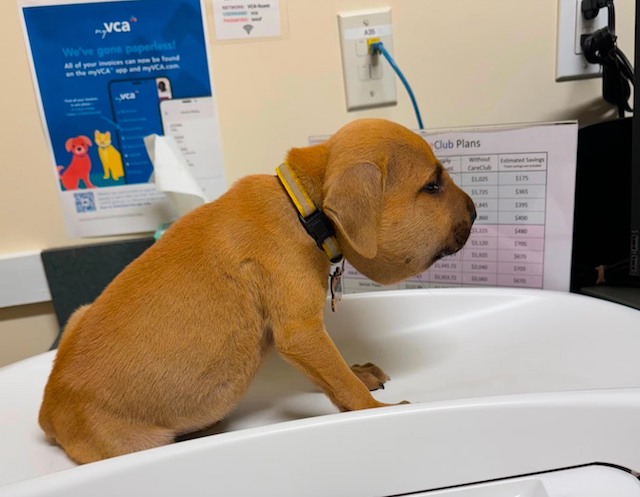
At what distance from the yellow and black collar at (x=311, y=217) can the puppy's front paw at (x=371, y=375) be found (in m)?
0.16

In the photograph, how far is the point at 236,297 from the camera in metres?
0.53

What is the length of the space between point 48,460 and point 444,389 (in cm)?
43

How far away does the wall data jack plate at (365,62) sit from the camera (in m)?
0.84

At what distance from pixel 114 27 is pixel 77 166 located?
235 mm

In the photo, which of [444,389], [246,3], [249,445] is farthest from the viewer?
[246,3]

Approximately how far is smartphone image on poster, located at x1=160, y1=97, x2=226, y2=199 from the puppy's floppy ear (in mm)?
420

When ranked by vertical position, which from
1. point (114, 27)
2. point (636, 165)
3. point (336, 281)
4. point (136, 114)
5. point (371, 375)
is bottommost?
point (371, 375)

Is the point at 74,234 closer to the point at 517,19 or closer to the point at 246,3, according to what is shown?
the point at 246,3

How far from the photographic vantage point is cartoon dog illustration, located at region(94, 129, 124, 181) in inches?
33.1

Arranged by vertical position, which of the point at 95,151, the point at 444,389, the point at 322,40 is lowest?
the point at 444,389

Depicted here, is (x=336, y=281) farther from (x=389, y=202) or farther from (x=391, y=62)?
(x=391, y=62)

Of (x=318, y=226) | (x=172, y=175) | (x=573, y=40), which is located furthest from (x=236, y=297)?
(x=573, y=40)

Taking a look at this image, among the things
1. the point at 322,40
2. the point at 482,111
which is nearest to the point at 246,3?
the point at 322,40

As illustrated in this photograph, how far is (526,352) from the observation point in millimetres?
609
